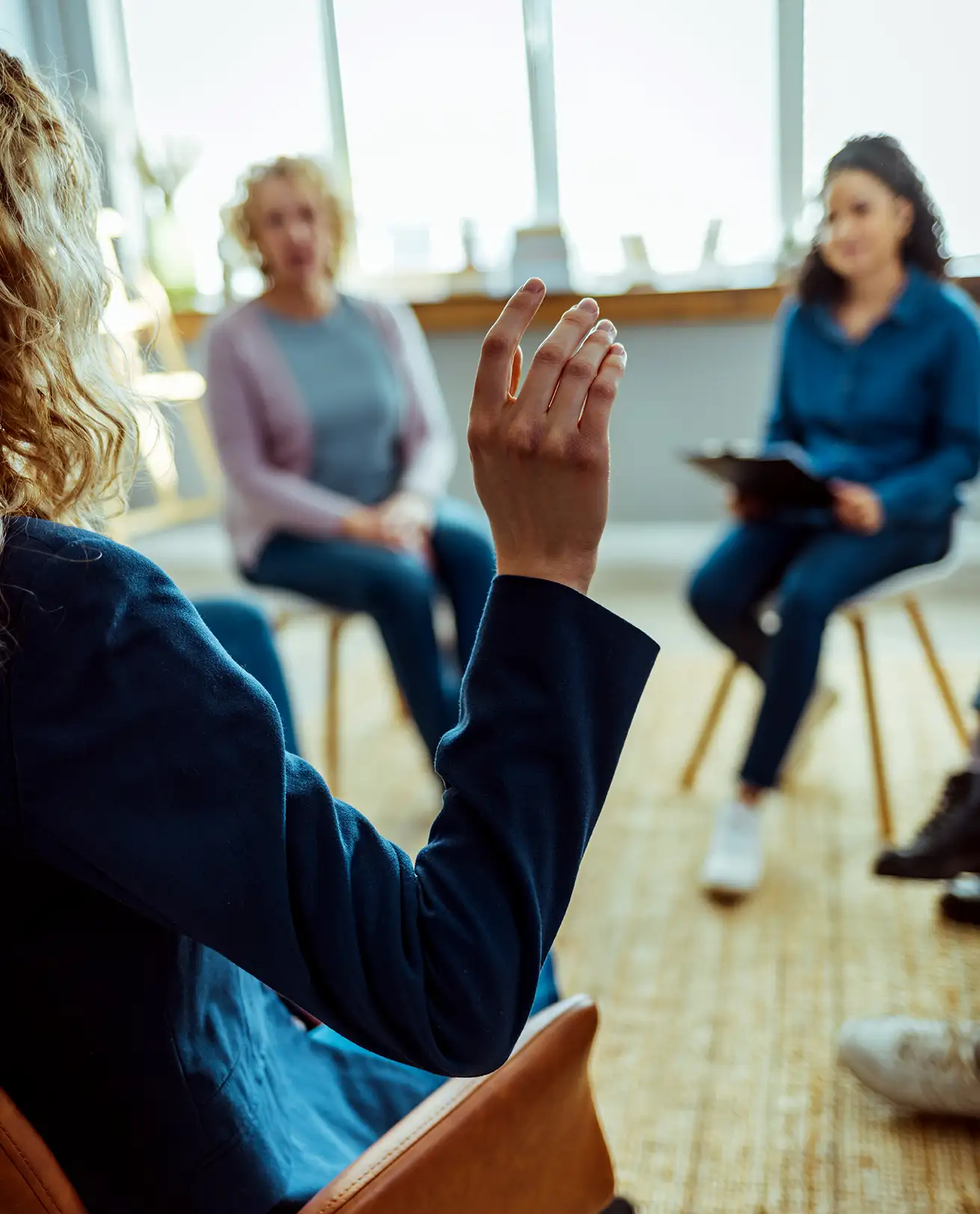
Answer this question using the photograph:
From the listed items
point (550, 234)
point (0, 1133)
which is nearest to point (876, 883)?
point (0, 1133)

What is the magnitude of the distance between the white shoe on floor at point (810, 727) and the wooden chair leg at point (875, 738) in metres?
0.12

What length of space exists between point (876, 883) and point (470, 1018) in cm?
147

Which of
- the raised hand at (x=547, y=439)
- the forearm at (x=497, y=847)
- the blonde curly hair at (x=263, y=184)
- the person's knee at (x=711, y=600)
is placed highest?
the blonde curly hair at (x=263, y=184)

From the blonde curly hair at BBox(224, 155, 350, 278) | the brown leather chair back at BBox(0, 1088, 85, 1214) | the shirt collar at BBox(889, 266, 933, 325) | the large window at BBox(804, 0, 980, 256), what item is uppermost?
the large window at BBox(804, 0, 980, 256)

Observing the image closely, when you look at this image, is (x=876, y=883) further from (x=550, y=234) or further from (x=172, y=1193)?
(x=550, y=234)

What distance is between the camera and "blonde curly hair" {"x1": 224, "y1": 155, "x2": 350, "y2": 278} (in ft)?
7.16

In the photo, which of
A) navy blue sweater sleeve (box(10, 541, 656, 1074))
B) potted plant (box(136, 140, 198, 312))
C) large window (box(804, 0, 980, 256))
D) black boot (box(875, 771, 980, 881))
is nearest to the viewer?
navy blue sweater sleeve (box(10, 541, 656, 1074))

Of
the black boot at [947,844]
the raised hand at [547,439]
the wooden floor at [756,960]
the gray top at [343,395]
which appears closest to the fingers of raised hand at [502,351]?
the raised hand at [547,439]

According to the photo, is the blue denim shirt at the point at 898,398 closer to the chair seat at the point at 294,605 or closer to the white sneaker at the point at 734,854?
the white sneaker at the point at 734,854

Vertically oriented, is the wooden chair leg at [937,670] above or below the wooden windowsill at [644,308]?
below

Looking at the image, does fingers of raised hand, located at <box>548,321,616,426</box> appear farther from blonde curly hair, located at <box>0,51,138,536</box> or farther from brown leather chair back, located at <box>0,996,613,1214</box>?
brown leather chair back, located at <box>0,996,613,1214</box>

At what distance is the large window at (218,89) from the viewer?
3.53 m

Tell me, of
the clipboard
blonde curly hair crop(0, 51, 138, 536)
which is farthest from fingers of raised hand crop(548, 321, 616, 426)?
the clipboard

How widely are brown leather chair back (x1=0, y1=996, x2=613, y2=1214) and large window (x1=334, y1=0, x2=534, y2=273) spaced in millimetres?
3001
